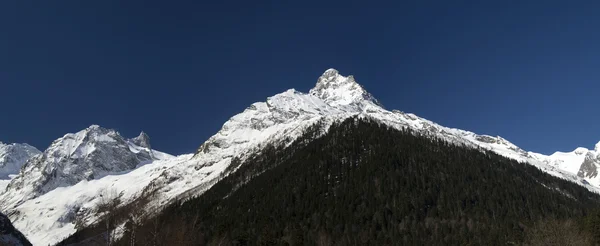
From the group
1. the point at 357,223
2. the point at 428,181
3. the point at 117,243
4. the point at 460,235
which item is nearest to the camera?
the point at 117,243

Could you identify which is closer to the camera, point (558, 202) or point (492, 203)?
point (492, 203)

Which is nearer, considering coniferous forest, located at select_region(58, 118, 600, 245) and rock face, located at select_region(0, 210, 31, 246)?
rock face, located at select_region(0, 210, 31, 246)

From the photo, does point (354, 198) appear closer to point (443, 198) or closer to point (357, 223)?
point (357, 223)

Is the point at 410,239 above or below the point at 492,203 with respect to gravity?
below

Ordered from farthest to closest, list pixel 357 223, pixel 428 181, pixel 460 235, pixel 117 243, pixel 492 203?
pixel 428 181, pixel 492 203, pixel 357 223, pixel 460 235, pixel 117 243

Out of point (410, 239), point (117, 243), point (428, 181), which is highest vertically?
point (428, 181)

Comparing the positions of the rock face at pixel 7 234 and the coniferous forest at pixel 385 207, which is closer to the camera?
the rock face at pixel 7 234

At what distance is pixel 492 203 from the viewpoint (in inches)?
6757

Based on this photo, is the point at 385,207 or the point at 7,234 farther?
the point at 385,207

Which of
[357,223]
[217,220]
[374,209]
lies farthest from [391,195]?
[217,220]

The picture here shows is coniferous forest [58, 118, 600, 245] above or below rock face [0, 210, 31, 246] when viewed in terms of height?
above

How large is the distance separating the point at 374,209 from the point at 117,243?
118 metres

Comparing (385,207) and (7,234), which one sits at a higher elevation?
(385,207)

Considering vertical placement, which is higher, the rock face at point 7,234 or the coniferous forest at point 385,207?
the coniferous forest at point 385,207
